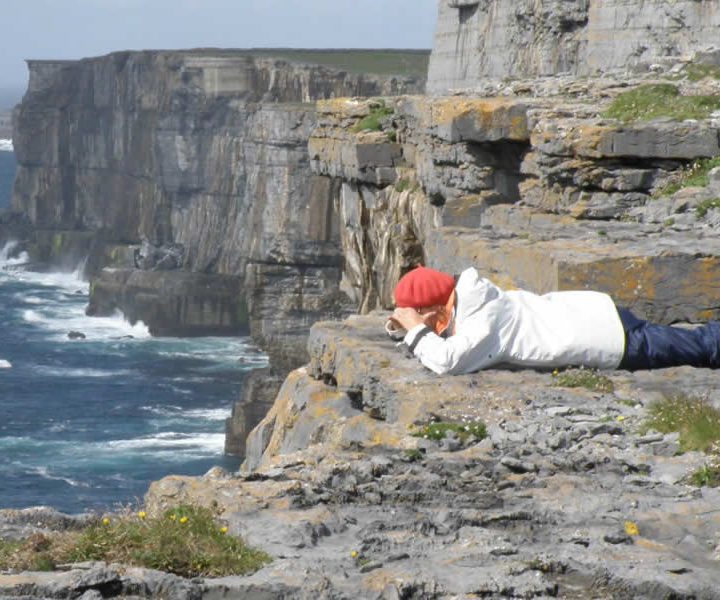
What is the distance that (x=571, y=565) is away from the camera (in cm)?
662

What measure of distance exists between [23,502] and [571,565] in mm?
48232

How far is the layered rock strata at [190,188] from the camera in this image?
76875mm

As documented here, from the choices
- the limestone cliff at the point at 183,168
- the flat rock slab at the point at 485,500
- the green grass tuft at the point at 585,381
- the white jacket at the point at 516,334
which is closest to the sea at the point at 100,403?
the limestone cliff at the point at 183,168

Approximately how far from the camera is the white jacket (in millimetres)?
9695

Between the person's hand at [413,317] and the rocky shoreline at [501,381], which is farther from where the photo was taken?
the person's hand at [413,317]

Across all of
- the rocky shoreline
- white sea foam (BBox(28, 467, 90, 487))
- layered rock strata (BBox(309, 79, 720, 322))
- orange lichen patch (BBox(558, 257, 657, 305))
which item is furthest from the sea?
orange lichen patch (BBox(558, 257, 657, 305))

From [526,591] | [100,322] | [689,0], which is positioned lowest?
[100,322]

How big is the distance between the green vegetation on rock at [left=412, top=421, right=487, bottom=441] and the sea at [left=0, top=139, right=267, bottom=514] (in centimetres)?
3190

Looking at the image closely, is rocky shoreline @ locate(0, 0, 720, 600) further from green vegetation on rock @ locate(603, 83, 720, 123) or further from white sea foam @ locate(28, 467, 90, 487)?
white sea foam @ locate(28, 467, 90, 487)

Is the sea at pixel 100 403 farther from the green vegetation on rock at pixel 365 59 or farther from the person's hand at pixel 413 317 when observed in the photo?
the person's hand at pixel 413 317

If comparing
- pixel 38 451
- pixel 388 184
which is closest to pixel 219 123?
pixel 38 451

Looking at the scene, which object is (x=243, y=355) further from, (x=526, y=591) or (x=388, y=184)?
(x=526, y=591)

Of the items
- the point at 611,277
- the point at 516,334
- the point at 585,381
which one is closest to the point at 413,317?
the point at 516,334

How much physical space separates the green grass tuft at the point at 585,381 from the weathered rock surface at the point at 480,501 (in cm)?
5
